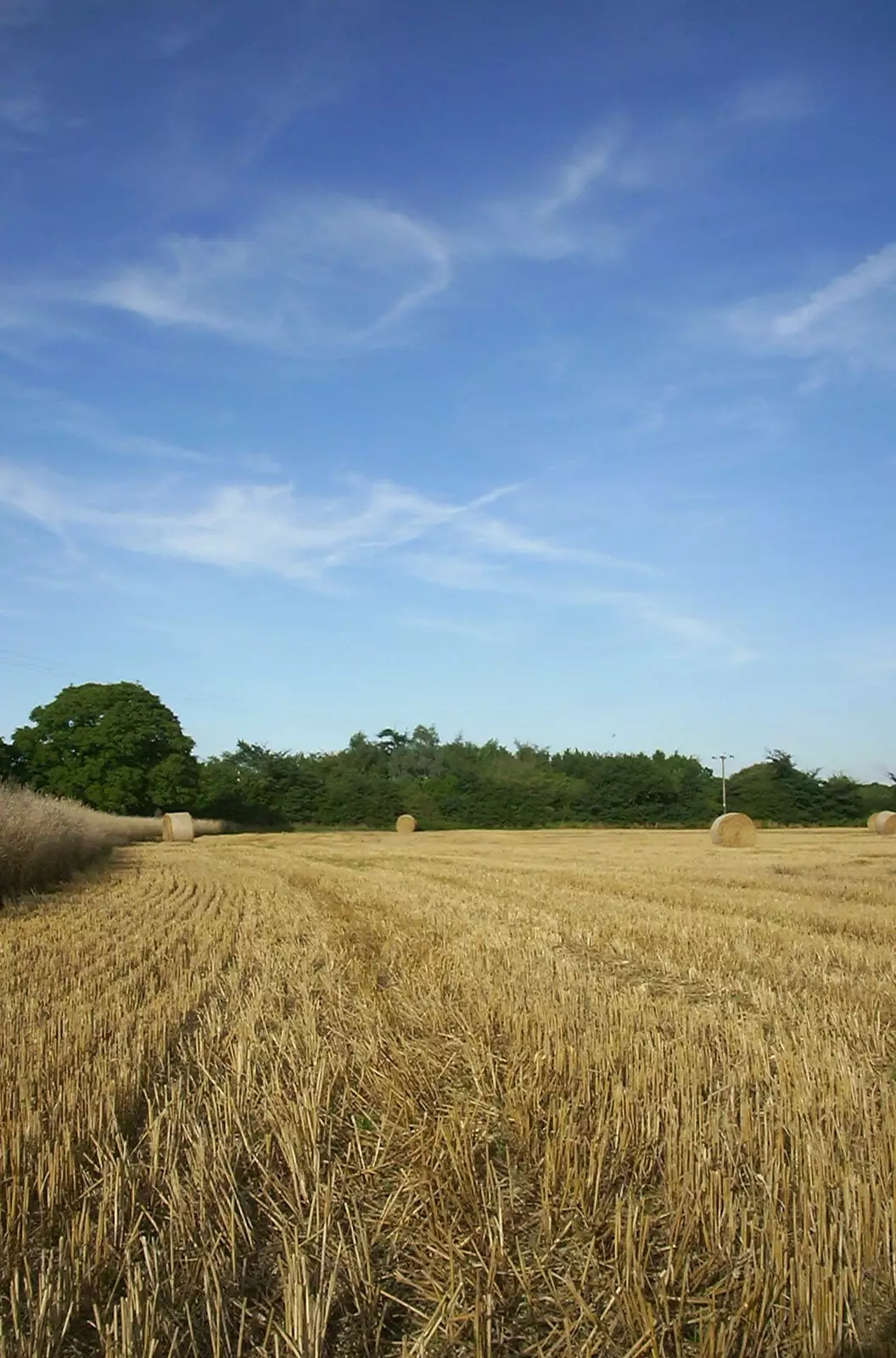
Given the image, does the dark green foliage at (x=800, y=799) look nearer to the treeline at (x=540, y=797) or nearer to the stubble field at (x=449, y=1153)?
the treeline at (x=540, y=797)

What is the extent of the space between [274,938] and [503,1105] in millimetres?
5981

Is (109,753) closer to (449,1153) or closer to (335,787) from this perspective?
(335,787)

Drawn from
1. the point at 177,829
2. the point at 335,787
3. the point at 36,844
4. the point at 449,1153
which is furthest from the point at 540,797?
the point at 449,1153

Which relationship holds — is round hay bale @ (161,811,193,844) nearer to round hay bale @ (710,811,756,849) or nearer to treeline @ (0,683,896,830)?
treeline @ (0,683,896,830)

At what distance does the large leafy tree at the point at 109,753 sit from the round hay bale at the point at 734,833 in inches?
1241

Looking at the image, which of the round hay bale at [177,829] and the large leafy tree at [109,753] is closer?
the round hay bale at [177,829]

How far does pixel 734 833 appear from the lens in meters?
33.4

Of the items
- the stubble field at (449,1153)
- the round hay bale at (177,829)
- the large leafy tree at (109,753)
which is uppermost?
the large leafy tree at (109,753)

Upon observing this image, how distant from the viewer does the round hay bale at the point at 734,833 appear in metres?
33.0

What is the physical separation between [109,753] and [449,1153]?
52336 mm

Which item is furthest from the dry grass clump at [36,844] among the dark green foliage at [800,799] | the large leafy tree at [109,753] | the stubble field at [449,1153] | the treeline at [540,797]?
the dark green foliage at [800,799]

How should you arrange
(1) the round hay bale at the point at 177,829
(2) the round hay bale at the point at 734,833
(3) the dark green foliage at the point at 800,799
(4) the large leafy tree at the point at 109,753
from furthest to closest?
(3) the dark green foliage at the point at 800,799
(4) the large leafy tree at the point at 109,753
(1) the round hay bale at the point at 177,829
(2) the round hay bale at the point at 734,833

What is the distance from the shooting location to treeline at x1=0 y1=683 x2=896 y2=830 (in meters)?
53.0

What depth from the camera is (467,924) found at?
10461 mm
